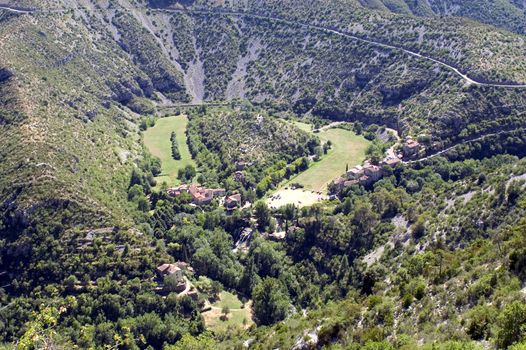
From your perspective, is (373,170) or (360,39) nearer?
(373,170)

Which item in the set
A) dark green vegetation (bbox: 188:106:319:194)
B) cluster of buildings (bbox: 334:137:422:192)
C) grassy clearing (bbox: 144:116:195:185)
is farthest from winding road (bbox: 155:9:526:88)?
grassy clearing (bbox: 144:116:195:185)

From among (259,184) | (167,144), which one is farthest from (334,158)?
(167,144)

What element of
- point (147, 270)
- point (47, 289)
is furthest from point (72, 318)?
point (147, 270)

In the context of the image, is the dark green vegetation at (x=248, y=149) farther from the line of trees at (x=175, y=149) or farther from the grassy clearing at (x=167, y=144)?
the line of trees at (x=175, y=149)

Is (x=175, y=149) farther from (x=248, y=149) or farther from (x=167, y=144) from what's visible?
(x=248, y=149)

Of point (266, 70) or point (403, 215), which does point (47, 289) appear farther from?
point (266, 70)

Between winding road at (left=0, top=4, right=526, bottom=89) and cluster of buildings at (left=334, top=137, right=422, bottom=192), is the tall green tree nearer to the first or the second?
cluster of buildings at (left=334, top=137, right=422, bottom=192)
